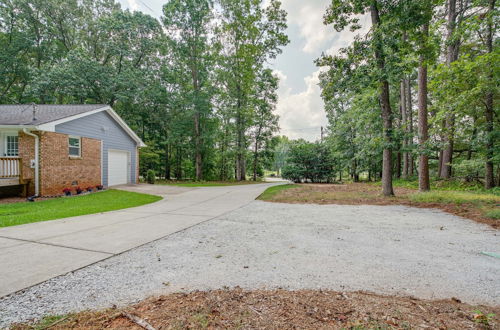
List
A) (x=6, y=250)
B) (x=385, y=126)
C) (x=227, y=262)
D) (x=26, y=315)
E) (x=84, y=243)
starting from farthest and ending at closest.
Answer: (x=385, y=126) < (x=84, y=243) < (x=6, y=250) < (x=227, y=262) < (x=26, y=315)

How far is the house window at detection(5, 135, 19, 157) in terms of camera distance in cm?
897

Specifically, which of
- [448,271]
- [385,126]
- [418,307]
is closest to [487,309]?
[418,307]

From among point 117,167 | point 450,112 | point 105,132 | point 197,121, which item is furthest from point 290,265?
point 197,121

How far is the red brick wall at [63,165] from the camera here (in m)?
8.52

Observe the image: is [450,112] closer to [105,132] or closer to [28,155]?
[105,132]

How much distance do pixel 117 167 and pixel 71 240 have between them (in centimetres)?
1057

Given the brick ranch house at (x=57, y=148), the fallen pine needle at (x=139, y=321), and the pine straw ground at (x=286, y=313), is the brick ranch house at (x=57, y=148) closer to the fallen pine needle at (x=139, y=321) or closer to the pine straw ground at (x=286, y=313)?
the pine straw ground at (x=286, y=313)

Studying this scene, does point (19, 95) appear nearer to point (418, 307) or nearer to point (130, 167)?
point (130, 167)

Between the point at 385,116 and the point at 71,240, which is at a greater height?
the point at 385,116

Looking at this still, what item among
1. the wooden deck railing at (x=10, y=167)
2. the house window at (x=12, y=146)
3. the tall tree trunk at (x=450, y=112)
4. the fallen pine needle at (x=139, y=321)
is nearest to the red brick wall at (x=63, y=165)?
the wooden deck railing at (x=10, y=167)

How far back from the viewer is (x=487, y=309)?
1.77m

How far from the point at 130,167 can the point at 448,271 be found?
15.2m

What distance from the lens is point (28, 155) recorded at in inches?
330

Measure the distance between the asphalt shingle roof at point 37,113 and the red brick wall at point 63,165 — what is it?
0.82 meters
